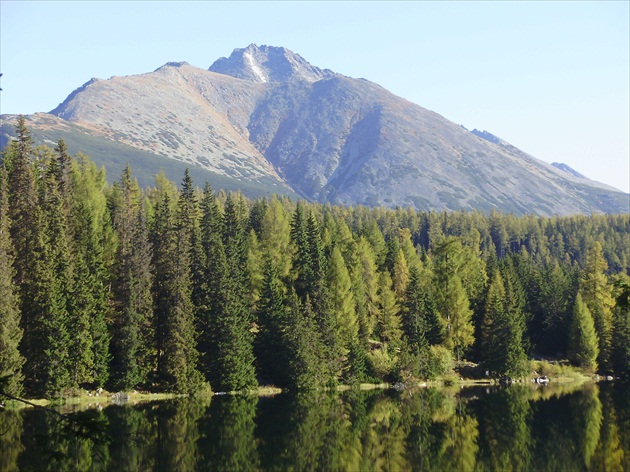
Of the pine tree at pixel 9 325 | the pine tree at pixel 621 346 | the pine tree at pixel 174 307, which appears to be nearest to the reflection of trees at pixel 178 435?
the pine tree at pixel 174 307

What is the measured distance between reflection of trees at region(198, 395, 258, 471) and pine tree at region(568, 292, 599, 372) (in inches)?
2296

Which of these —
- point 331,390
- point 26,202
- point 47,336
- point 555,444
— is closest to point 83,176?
point 26,202

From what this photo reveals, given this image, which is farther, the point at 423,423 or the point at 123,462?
the point at 423,423

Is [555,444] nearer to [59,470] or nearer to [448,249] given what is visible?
[59,470]

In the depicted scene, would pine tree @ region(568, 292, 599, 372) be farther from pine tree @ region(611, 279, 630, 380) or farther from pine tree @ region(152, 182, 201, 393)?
pine tree @ region(152, 182, 201, 393)

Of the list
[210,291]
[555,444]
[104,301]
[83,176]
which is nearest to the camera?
[555,444]

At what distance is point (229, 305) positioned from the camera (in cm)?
9494

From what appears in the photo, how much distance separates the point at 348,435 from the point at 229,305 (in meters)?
38.5

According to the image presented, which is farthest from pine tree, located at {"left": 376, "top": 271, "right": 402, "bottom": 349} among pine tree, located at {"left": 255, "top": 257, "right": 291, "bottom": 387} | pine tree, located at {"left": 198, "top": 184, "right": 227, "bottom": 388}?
pine tree, located at {"left": 198, "top": 184, "right": 227, "bottom": 388}

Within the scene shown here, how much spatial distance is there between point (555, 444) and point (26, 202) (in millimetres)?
66199

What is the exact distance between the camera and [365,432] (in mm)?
60625

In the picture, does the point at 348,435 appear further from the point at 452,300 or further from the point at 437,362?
the point at 452,300

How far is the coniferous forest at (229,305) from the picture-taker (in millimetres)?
85875

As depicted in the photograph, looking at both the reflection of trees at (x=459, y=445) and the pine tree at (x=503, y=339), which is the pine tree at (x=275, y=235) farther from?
the reflection of trees at (x=459, y=445)
